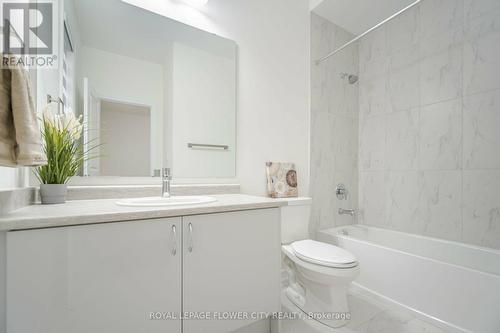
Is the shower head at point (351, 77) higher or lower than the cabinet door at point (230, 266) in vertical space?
higher

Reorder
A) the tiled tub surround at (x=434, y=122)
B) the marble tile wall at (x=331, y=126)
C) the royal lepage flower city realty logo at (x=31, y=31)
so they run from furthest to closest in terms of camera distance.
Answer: the marble tile wall at (x=331, y=126) < the tiled tub surround at (x=434, y=122) < the royal lepage flower city realty logo at (x=31, y=31)

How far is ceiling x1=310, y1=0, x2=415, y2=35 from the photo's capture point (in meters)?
2.09

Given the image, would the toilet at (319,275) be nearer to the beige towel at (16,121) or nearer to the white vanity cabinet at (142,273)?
the white vanity cabinet at (142,273)

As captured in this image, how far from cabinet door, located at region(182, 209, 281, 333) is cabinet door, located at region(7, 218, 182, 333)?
7 cm

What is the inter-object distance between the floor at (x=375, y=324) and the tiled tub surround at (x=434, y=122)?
837 mm

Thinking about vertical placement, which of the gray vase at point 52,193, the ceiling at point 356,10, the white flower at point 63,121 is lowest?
the gray vase at point 52,193

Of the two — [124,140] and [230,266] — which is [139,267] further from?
[124,140]

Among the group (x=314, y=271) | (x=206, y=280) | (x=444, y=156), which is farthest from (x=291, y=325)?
(x=444, y=156)

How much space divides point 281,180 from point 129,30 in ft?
4.95

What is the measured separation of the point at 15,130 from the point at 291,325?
1.70 metres

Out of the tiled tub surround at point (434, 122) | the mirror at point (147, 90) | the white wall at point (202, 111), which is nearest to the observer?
the mirror at point (147, 90)

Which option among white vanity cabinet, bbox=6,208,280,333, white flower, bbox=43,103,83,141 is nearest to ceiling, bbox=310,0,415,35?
white vanity cabinet, bbox=6,208,280,333

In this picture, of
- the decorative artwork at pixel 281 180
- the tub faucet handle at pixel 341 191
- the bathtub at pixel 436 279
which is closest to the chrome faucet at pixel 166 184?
the decorative artwork at pixel 281 180

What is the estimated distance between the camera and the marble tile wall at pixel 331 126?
2.20 m
